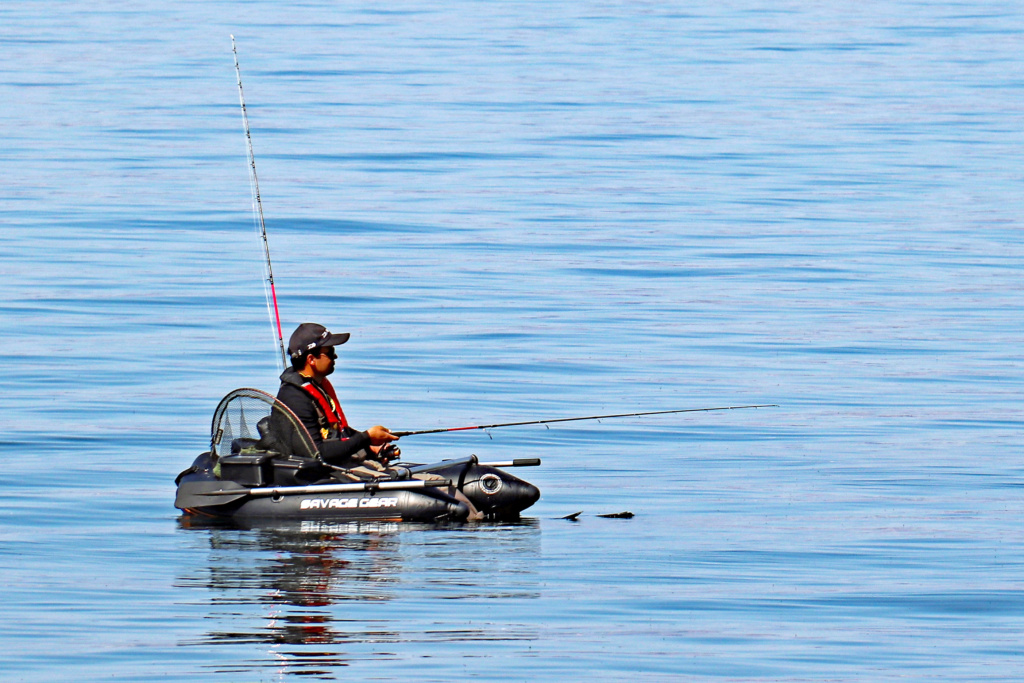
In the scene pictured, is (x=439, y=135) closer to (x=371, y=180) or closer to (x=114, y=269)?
(x=371, y=180)

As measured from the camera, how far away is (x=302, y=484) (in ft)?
49.6

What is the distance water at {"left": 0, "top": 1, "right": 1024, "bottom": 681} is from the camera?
39.9ft

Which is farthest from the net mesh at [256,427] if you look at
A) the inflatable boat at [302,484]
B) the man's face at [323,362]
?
the man's face at [323,362]

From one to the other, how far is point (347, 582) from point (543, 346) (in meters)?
12.7

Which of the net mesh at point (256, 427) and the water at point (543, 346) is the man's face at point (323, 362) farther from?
the water at point (543, 346)

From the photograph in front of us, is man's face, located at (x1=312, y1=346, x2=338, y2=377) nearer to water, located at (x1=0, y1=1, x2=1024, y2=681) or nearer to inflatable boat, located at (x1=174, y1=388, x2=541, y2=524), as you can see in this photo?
inflatable boat, located at (x1=174, y1=388, x2=541, y2=524)

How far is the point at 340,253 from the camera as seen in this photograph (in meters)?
32.6

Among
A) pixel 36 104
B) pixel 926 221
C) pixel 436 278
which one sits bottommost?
pixel 436 278

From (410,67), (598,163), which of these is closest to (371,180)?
(598,163)

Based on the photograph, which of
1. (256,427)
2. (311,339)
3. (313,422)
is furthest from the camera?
(256,427)

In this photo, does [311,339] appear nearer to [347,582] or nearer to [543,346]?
[347,582]

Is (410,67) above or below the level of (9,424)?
above

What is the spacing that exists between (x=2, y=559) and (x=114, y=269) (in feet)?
54.0

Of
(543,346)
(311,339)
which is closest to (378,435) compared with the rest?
(311,339)
